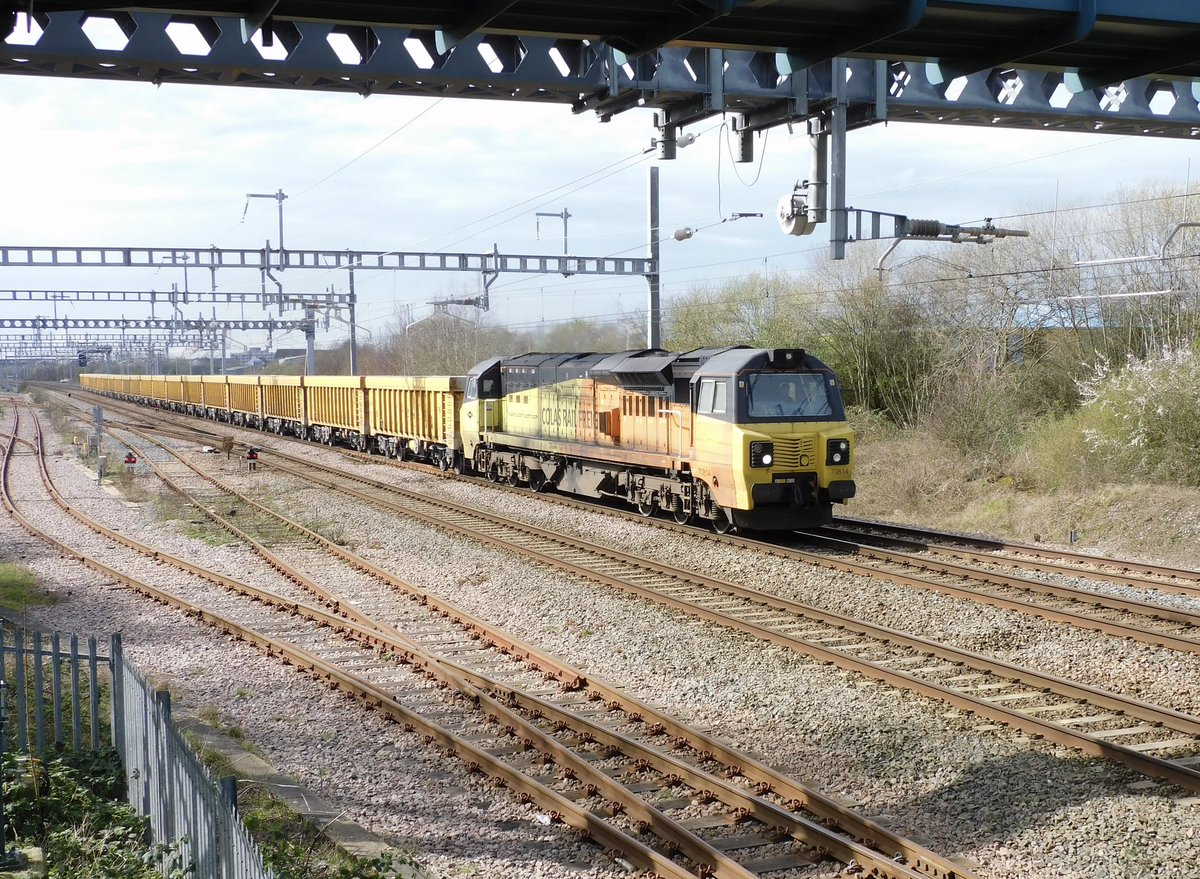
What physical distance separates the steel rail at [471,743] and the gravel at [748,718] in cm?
15

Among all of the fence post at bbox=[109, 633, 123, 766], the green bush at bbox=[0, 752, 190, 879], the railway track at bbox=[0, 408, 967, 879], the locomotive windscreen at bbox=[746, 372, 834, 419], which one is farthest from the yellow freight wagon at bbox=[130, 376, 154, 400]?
the green bush at bbox=[0, 752, 190, 879]

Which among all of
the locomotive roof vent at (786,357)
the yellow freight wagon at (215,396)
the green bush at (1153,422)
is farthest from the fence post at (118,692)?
the yellow freight wagon at (215,396)

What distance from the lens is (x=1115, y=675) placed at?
9867 millimetres

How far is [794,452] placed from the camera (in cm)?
1645

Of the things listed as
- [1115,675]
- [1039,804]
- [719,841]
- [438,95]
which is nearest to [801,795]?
[719,841]

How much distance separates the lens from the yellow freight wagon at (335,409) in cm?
3678

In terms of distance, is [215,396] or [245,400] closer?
[245,400]

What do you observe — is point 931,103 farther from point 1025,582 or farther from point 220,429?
point 220,429

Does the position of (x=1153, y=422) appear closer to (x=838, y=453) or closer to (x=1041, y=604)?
(x=838, y=453)

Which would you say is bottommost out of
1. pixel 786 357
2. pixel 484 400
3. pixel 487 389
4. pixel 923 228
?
pixel 484 400

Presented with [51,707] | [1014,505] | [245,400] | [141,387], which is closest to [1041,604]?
[1014,505]

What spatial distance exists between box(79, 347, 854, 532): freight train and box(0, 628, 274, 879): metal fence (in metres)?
10.2

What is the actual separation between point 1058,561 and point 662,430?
21.9ft

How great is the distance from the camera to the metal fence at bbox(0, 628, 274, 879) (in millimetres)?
4602
